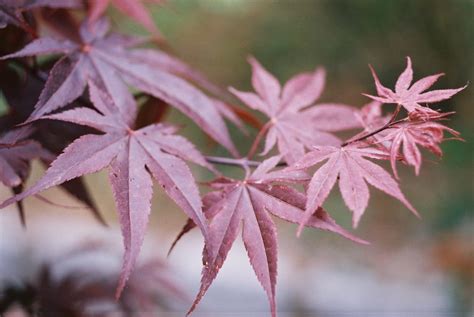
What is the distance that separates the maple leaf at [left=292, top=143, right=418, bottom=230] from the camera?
0.57m

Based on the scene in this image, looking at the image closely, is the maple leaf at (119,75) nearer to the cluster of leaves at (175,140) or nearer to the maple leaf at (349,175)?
the cluster of leaves at (175,140)

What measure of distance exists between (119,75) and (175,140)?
0.55 feet

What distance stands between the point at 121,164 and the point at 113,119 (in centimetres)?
8

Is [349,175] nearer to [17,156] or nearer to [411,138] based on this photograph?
[411,138]

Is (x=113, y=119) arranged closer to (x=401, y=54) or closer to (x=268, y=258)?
(x=268, y=258)

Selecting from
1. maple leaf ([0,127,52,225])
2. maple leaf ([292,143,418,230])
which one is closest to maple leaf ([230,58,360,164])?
Answer: maple leaf ([292,143,418,230])

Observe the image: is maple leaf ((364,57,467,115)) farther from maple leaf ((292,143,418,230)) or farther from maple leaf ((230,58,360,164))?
maple leaf ((230,58,360,164))

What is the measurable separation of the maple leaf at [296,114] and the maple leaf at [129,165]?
150mm

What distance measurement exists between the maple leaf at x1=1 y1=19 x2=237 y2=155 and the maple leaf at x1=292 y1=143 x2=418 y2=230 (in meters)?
0.22

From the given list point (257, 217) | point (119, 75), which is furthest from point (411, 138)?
point (119, 75)

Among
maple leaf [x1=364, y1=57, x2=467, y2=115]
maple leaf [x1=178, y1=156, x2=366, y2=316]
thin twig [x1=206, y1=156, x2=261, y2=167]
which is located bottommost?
maple leaf [x1=178, y1=156, x2=366, y2=316]

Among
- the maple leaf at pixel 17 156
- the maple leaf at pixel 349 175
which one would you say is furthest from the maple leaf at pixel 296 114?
the maple leaf at pixel 17 156

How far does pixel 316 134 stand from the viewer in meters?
0.81

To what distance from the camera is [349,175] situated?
59cm
